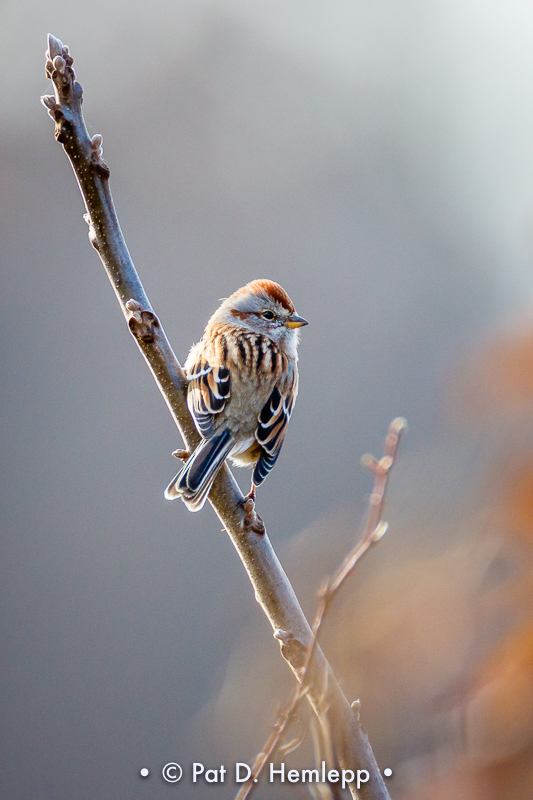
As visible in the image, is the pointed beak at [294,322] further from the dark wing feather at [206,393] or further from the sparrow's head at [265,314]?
the dark wing feather at [206,393]

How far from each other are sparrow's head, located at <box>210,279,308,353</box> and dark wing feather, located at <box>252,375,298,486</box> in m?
0.36

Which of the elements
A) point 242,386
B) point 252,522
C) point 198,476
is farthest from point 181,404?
point 242,386

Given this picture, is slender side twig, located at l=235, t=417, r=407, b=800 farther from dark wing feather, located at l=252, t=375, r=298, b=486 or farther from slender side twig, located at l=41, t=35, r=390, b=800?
dark wing feather, located at l=252, t=375, r=298, b=486

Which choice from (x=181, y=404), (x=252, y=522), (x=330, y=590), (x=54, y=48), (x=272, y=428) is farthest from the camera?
(x=272, y=428)

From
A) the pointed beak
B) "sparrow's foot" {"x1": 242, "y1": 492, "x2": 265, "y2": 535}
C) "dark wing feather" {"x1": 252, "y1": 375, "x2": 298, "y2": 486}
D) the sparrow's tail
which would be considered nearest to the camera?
"sparrow's foot" {"x1": 242, "y1": 492, "x2": 265, "y2": 535}

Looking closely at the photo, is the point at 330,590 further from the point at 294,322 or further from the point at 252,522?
the point at 294,322

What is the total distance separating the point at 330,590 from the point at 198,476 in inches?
28.2

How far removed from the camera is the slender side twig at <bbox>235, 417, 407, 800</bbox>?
1114 mm

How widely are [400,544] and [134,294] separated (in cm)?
196

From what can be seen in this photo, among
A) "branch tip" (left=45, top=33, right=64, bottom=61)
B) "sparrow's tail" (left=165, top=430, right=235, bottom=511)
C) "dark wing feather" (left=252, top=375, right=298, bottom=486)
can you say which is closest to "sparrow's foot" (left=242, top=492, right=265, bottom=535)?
"sparrow's tail" (left=165, top=430, right=235, bottom=511)

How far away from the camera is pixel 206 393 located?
2.20 m

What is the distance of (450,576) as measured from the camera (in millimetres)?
2271

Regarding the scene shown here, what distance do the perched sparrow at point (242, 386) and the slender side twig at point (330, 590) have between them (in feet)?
1.87

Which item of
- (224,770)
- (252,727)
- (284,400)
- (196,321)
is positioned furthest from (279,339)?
(196,321)
